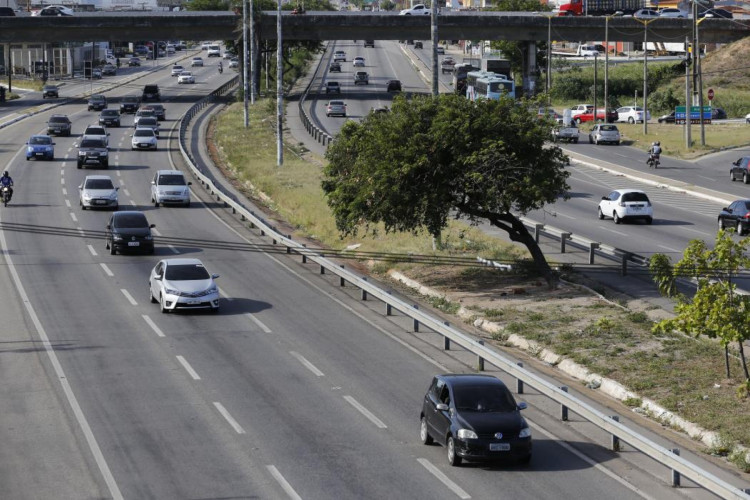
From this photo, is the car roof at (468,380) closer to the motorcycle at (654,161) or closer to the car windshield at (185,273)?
the car windshield at (185,273)

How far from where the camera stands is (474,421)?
19.1 m

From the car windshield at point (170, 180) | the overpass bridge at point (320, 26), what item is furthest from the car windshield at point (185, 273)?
the overpass bridge at point (320, 26)

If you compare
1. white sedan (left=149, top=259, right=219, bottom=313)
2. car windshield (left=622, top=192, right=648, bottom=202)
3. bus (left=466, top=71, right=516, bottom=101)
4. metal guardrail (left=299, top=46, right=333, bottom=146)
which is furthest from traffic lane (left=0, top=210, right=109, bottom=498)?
bus (left=466, top=71, right=516, bottom=101)

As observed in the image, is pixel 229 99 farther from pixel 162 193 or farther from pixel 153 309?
pixel 153 309

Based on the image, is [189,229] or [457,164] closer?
[457,164]

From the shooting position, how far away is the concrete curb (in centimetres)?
2186

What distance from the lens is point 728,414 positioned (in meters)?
22.5

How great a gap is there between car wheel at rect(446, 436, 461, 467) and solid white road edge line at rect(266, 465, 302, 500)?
2.76m

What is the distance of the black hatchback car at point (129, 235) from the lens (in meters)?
41.8

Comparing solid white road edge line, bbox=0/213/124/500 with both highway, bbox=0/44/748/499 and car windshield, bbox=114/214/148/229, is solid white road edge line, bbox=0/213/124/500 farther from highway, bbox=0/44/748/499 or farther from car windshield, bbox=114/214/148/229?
car windshield, bbox=114/214/148/229

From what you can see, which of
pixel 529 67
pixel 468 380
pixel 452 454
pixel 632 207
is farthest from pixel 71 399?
pixel 529 67

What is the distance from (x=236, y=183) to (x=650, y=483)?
4732 centimetres

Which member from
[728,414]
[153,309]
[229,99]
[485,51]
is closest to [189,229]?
[153,309]

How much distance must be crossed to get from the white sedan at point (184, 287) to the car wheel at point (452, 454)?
1426 centimetres
